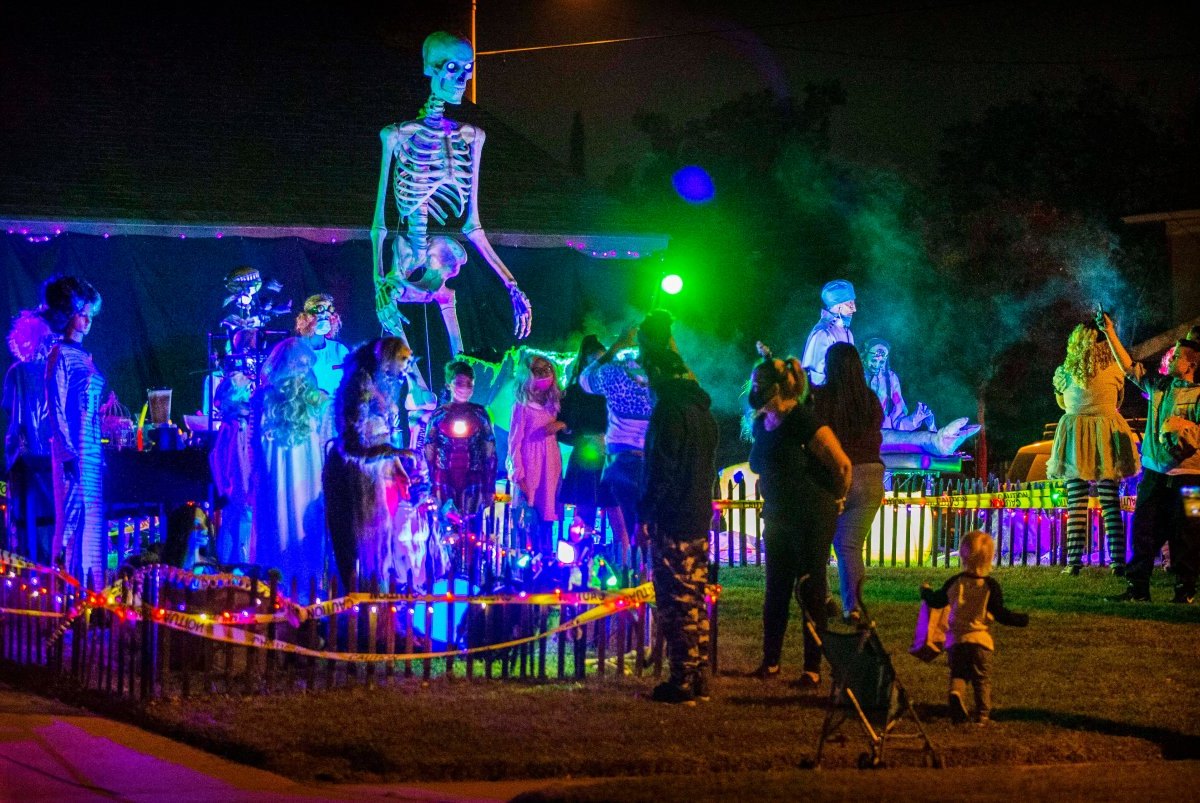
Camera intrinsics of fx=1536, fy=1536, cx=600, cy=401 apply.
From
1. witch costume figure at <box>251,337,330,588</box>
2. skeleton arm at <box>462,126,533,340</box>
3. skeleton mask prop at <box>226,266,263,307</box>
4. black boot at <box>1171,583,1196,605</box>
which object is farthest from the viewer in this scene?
skeleton arm at <box>462,126,533,340</box>

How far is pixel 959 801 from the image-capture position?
5.90 metres

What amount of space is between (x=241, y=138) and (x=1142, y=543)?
41.1ft

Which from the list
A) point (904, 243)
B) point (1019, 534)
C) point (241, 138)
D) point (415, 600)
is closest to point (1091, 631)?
point (415, 600)

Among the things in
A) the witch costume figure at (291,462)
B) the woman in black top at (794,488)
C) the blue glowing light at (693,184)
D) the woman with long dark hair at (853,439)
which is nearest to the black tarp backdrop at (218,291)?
the witch costume figure at (291,462)

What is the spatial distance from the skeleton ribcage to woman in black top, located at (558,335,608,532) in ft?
23.5

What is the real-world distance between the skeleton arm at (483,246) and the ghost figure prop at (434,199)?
0.01 metres

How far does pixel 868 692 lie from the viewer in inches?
265

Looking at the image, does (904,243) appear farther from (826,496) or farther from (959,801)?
(959,801)

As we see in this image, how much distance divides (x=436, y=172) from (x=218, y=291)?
9.90 ft

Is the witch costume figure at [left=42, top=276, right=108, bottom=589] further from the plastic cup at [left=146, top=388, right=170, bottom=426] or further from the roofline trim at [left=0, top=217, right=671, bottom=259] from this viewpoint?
the roofline trim at [left=0, top=217, right=671, bottom=259]

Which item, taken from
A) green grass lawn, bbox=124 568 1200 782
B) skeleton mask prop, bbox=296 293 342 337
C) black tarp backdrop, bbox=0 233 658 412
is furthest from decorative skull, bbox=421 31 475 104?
green grass lawn, bbox=124 568 1200 782

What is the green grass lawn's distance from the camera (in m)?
6.59

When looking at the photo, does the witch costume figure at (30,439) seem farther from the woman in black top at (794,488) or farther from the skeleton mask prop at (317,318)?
the woman in black top at (794,488)

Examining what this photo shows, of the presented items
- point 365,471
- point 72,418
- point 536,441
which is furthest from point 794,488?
point 536,441
